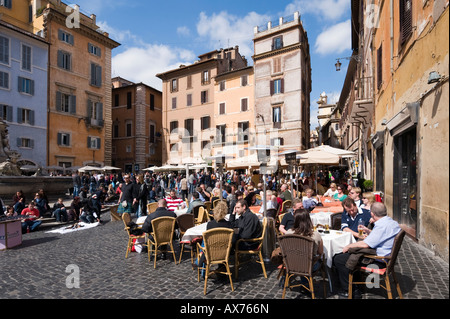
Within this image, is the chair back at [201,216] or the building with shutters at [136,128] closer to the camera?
the chair back at [201,216]

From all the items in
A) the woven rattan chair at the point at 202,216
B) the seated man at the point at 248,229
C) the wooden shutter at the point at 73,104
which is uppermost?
the wooden shutter at the point at 73,104

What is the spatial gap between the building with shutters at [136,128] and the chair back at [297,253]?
31843 mm

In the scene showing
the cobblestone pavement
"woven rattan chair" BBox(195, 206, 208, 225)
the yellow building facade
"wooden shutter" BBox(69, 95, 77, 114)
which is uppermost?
"wooden shutter" BBox(69, 95, 77, 114)

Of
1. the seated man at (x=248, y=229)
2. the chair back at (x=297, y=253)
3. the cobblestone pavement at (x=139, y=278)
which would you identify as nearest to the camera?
the chair back at (x=297, y=253)

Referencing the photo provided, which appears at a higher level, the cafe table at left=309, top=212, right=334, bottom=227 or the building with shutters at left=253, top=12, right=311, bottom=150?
the building with shutters at left=253, top=12, right=311, bottom=150

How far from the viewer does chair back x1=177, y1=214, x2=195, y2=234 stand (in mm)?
5820

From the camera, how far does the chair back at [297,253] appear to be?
342cm

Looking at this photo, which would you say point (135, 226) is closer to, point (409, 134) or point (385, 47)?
point (409, 134)

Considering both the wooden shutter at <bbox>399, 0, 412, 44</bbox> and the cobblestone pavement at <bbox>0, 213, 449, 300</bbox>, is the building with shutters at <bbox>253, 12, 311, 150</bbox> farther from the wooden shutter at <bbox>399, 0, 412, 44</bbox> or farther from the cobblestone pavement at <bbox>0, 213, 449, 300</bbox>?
the cobblestone pavement at <bbox>0, 213, 449, 300</bbox>

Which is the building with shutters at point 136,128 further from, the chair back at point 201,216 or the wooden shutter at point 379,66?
the wooden shutter at point 379,66

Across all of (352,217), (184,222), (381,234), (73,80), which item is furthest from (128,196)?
(73,80)

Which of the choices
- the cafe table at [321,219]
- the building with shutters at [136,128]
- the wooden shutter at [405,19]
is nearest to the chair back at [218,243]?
the cafe table at [321,219]

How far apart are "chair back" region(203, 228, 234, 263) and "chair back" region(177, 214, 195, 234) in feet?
6.12

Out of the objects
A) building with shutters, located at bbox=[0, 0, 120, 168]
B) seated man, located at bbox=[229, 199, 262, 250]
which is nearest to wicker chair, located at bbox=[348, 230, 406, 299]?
seated man, located at bbox=[229, 199, 262, 250]
